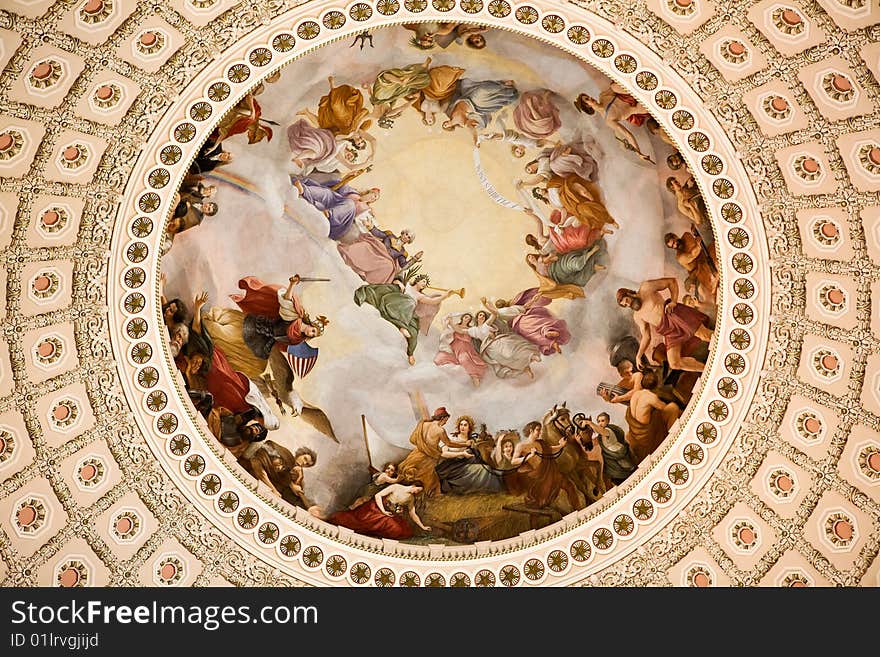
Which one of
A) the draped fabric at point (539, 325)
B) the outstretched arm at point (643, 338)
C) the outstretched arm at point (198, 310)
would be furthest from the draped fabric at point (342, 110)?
the outstretched arm at point (643, 338)

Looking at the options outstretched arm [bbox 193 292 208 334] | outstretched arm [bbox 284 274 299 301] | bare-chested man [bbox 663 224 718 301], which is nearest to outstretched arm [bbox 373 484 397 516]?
outstretched arm [bbox 284 274 299 301]

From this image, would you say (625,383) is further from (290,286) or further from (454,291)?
(290,286)

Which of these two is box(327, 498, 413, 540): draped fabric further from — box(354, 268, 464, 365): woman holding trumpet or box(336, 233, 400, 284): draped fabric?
box(336, 233, 400, 284): draped fabric

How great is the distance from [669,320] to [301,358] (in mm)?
6217

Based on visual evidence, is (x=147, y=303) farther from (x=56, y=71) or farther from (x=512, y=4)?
(x=512, y=4)

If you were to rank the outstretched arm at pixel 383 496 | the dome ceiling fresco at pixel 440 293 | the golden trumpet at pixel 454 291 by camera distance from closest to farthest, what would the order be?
the dome ceiling fresco at pixel 440 293 → the outstretched arm at pixel 383 496 → the golden trumpet at pixel 454 291

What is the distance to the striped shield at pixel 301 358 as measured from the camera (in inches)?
765

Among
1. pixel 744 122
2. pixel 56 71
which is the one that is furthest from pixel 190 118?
pixel 744 122

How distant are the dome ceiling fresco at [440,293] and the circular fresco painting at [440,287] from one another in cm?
5

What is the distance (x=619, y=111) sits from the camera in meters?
17.4

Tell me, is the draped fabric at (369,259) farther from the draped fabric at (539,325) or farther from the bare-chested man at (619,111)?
the bare-chested man at (619,111)

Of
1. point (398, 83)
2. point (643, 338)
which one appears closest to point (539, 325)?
point (643, 338)

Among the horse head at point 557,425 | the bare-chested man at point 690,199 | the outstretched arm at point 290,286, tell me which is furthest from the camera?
the horse head at point 557,425

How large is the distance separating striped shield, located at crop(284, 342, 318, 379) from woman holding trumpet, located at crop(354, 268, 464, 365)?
46.6 inches
